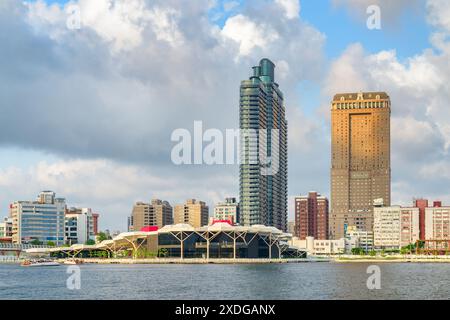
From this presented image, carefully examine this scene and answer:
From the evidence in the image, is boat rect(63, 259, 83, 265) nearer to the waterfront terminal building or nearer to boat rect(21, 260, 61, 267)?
boat rect(21, 260, 61, 267)

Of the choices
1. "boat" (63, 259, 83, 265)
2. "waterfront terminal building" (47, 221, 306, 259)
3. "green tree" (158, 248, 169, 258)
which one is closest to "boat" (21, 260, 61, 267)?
"boat" (63, 259, 83, 265)

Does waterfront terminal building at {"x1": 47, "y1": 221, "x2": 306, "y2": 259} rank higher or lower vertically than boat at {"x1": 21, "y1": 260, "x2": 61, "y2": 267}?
higher

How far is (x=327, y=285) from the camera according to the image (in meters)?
77.4

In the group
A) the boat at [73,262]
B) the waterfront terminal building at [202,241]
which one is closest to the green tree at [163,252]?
the waterfront terminal building at [202,241]

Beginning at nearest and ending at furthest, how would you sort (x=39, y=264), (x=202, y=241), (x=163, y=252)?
(x=39, y=264), (x=163, y=252), (x=202, y=241)

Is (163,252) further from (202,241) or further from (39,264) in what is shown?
(39,264)

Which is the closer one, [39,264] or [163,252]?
[39,264]

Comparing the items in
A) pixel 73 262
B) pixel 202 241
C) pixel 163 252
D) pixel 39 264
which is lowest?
pixel 73 262

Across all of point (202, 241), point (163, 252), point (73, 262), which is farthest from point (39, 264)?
point (202, 241)

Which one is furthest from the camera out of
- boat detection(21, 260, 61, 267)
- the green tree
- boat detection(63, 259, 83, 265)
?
the green tree

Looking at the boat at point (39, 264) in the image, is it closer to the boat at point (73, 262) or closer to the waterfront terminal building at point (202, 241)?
the boat at point (73, 262)

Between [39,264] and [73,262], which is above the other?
[39,264]

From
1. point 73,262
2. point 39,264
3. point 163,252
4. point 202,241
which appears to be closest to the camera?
point 39,264
